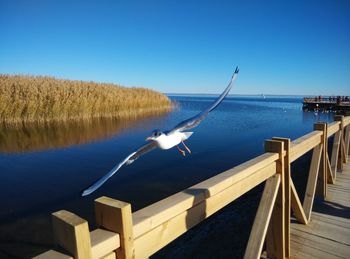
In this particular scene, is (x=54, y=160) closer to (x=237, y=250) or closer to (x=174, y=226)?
(x=237, y=250)

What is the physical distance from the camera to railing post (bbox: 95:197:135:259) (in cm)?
119

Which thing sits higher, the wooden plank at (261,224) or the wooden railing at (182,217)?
the wooden railing at (182,217)

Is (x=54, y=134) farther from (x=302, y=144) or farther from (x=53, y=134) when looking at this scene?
(x=302, y=144)

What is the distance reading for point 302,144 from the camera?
321cm

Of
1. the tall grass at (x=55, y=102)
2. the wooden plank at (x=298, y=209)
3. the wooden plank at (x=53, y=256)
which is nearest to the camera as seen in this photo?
the wooden plank at (x=53, y=256)

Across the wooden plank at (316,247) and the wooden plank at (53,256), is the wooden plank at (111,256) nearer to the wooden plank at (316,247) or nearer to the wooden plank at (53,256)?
the wooden plank at (53,256)

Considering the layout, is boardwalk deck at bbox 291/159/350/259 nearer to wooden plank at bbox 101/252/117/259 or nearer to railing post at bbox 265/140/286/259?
railing post at bbox 265/140/286/259

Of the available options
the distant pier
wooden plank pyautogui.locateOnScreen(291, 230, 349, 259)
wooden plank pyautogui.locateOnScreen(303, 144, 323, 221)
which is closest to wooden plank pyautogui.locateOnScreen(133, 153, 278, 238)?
wooden plank pyautogui.locateOnScreen(291, 230, 349, 259)

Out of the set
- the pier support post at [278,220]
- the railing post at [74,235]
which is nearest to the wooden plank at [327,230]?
the pier support post at [278,220]

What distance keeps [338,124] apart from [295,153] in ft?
8.73

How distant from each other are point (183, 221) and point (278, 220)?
59.9 inches

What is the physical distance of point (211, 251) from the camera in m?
3.84

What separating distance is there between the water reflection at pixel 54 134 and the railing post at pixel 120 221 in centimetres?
986

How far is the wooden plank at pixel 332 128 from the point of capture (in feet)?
14.7
